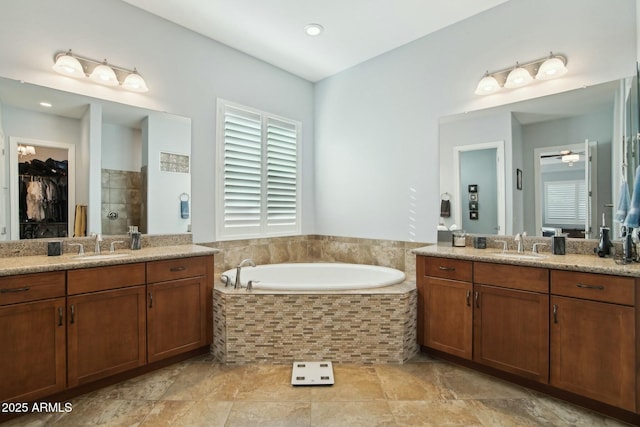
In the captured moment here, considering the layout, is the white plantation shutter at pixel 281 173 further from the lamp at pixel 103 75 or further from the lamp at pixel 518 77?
the lamp at pixel 518 77

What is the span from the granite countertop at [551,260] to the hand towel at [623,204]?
28 cm

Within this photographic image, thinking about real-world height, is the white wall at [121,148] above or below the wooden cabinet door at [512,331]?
above

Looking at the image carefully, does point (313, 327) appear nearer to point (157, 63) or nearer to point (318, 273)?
point (318, 273)

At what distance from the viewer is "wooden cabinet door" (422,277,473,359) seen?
2.41m

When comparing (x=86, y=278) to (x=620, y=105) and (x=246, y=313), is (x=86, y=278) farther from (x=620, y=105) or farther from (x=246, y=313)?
(x=620, y=105)

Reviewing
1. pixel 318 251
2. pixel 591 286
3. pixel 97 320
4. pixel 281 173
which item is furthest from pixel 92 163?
pixel 591 286

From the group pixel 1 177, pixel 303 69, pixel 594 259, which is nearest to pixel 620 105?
pixel 594 259

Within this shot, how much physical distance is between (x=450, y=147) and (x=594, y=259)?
143 cm

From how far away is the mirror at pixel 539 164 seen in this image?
2363mm

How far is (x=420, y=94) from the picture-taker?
3289mm

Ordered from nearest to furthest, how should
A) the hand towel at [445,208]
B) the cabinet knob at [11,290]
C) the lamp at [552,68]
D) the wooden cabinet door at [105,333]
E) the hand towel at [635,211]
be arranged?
the cabinet knob at [11,290] < the hand towel at [635,211] < the wooden cabinet door at [105,333] < the lamp at [552,68] < the hand towel at [445,208]

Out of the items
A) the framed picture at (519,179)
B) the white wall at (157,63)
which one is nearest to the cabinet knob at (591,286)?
the framed picture at (519,179)

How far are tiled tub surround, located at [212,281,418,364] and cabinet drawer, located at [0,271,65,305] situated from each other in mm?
1048

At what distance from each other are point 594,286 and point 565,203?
817mm
